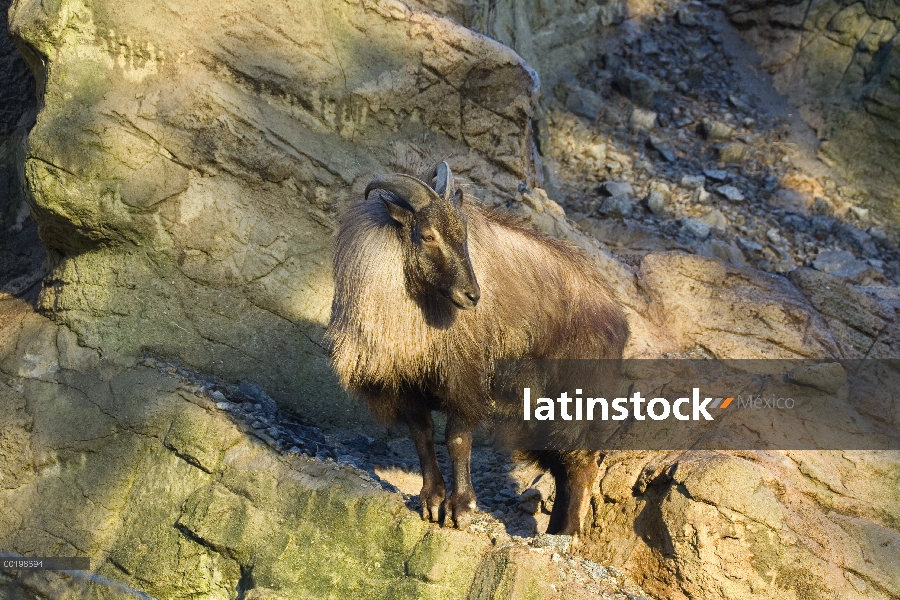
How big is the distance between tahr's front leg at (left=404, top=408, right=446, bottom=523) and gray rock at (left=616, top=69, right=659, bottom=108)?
28.7ft

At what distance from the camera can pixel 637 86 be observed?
44.0 ft

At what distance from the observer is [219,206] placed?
7363mm

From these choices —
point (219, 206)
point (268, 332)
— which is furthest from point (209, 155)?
point (268, 332)

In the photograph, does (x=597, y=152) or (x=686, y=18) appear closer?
(x=597, y=152)

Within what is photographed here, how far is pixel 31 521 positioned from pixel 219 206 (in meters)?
2.57

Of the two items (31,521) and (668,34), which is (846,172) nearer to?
(668,34)

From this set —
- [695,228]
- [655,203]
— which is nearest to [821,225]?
[695,228]

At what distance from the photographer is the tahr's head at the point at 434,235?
521 centimetres

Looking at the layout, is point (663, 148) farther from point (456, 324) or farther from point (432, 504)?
point (432, 504)

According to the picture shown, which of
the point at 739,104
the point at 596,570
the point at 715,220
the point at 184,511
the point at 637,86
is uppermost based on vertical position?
the point at 739,104

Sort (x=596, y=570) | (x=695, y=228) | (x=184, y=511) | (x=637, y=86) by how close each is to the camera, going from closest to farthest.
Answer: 1. (x=596, y=570)
2. (x=184, y=511)
3. (x=695, y=228)
4. (x=637, y=86)

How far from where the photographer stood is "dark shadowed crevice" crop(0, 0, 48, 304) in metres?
8.30

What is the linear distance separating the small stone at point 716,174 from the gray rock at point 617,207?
4.66 feet

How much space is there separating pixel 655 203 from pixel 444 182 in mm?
6767
